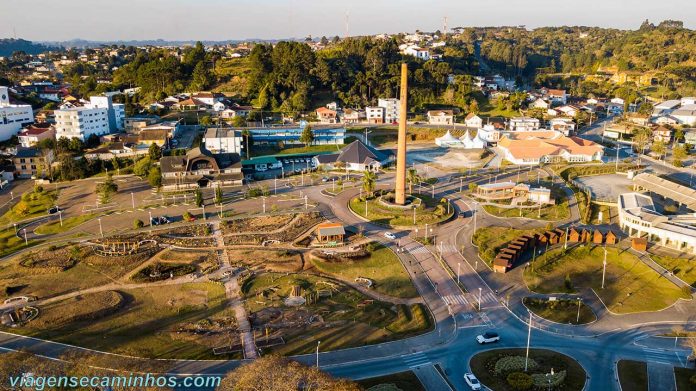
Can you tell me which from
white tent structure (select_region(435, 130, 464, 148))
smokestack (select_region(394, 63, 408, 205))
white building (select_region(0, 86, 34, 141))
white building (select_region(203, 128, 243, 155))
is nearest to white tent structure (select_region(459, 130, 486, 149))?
white tent structure (select_region(435, 130, 464, 148))

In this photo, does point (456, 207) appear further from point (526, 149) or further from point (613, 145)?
point (613, 145)

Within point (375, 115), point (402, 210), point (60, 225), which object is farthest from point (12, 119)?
point (402, 210)

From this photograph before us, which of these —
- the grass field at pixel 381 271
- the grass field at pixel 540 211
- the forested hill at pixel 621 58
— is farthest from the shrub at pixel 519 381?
the forested hill at pixel 621 58

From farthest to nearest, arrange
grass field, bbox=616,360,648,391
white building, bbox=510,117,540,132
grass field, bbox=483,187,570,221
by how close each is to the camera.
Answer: white building, bbox=510,117,540,132 < grass field, bbox=483,187,570,221 < grass field, bbox=616,360,648,391

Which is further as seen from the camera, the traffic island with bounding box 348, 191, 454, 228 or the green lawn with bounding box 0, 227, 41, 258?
the traffic island with bounding box 348, 191, 454, 228

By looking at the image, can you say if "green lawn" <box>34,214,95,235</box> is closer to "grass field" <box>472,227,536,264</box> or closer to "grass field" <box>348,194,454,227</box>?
"grass field" <box>348,194,454,227</box>

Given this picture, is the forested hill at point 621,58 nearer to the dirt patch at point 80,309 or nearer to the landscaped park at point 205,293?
the landscaped park at point 205,293
